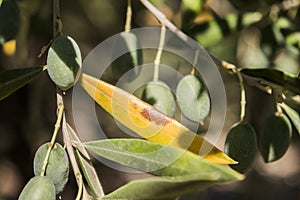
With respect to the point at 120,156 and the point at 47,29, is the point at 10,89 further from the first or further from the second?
the point at 47,29

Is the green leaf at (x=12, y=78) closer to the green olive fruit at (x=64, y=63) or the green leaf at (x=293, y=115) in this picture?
the green olive fruit at (x=64, y=63)

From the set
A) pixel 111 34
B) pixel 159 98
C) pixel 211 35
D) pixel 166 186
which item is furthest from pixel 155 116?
pixel 111 34

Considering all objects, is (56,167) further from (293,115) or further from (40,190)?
(293,115)

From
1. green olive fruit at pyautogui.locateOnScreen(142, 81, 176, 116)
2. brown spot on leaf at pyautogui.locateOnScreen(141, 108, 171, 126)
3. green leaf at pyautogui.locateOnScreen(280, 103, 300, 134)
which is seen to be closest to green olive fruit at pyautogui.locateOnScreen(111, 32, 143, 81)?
green olive fruit at pyautogui.locateOnScreen(142, 81, 176, 116)

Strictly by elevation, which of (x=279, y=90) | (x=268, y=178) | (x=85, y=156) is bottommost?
(x=268, y=178)

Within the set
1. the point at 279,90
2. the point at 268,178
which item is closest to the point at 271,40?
the point at 279,90

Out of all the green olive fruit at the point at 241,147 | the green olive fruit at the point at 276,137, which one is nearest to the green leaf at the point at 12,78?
the green olive fruit at the point at 241,147
